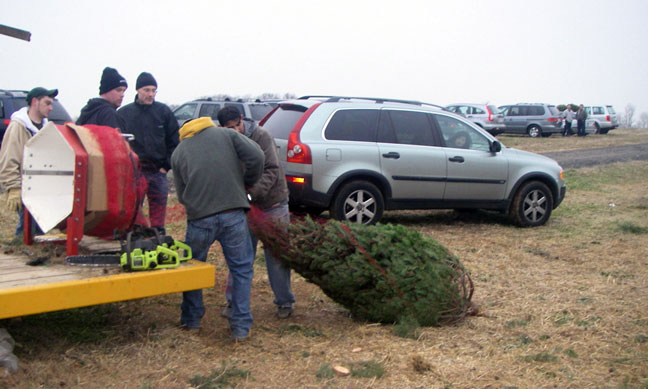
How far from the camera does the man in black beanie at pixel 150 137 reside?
5793 mm

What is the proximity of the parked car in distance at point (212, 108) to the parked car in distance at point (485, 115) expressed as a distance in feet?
42.0

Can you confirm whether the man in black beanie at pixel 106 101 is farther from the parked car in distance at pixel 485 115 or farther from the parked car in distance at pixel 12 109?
the parked car in distance at pixel 485 115

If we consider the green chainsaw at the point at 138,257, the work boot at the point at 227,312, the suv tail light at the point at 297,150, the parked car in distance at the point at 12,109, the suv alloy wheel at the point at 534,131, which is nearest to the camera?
the green chainsaw at the point at 138,257

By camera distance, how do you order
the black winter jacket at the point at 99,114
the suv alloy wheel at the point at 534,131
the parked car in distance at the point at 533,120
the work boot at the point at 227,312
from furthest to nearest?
the suv alloy wheel at the point at 534,131
the parked car in distance at the point at 533,120
the black winter jacket at the point at 99,114
the work boot at the point at 227,312

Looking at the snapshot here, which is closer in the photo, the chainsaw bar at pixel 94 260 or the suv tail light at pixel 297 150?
the chainsaw bar at pixel 94 260

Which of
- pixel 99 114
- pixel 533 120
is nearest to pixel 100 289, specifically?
pixel 99 114

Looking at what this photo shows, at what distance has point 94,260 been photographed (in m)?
4.24

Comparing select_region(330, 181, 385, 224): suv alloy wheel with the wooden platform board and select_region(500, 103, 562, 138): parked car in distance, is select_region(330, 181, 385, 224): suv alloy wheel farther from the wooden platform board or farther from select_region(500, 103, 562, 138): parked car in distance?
select_region(500, 103, 562, 138): parked car in distance

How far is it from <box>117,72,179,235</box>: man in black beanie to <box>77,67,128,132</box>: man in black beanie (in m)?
0.15

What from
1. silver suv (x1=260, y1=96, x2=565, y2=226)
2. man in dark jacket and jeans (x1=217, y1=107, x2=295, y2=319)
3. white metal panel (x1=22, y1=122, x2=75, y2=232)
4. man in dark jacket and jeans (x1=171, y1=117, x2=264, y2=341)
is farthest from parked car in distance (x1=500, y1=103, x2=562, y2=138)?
white metal panel (x1=22, y1=122, x2=75, y2=232)

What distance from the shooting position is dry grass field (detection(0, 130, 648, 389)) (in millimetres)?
3855

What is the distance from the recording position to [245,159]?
14.9 feet

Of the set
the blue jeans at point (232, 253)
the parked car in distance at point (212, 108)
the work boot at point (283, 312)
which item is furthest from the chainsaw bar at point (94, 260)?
the parked car in distance at point (212, 108)

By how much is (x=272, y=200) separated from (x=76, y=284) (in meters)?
1.84
